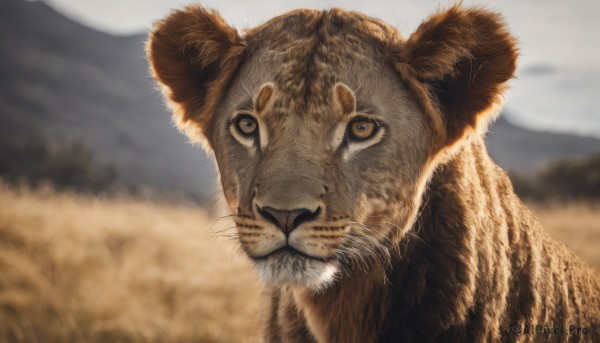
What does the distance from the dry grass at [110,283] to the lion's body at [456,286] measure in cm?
174

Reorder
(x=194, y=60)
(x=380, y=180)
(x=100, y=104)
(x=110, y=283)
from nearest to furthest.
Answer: (x=380, y=180) < (x=194, y=60) < (x=110, y=283) < (x=100, y=104)

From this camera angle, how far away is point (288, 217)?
2861 millimetres

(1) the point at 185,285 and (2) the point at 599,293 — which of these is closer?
(2) the point at 599,293

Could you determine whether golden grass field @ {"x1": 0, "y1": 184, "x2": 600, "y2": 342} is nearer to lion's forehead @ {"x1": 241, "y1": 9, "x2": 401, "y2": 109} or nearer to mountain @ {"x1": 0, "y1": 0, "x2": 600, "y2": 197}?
lion's forehead @ {"x1": 241, "y1": 9, "x2": 401, "y2": 109}

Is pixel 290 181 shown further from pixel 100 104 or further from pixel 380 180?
pixel 100 104

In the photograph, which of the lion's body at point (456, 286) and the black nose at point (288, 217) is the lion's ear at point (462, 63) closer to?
the lion's body at point (456, 286)

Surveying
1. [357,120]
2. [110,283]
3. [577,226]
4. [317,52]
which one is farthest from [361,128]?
[577,226]

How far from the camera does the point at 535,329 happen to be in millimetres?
3324

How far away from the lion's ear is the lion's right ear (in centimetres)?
112

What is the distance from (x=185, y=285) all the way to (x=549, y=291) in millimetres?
5382

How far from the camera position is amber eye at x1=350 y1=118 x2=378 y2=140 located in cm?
317

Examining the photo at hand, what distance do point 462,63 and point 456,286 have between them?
1.22 m

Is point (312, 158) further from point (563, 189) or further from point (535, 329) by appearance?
point (563, 189)

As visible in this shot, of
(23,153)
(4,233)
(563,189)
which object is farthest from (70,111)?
(4,233)
